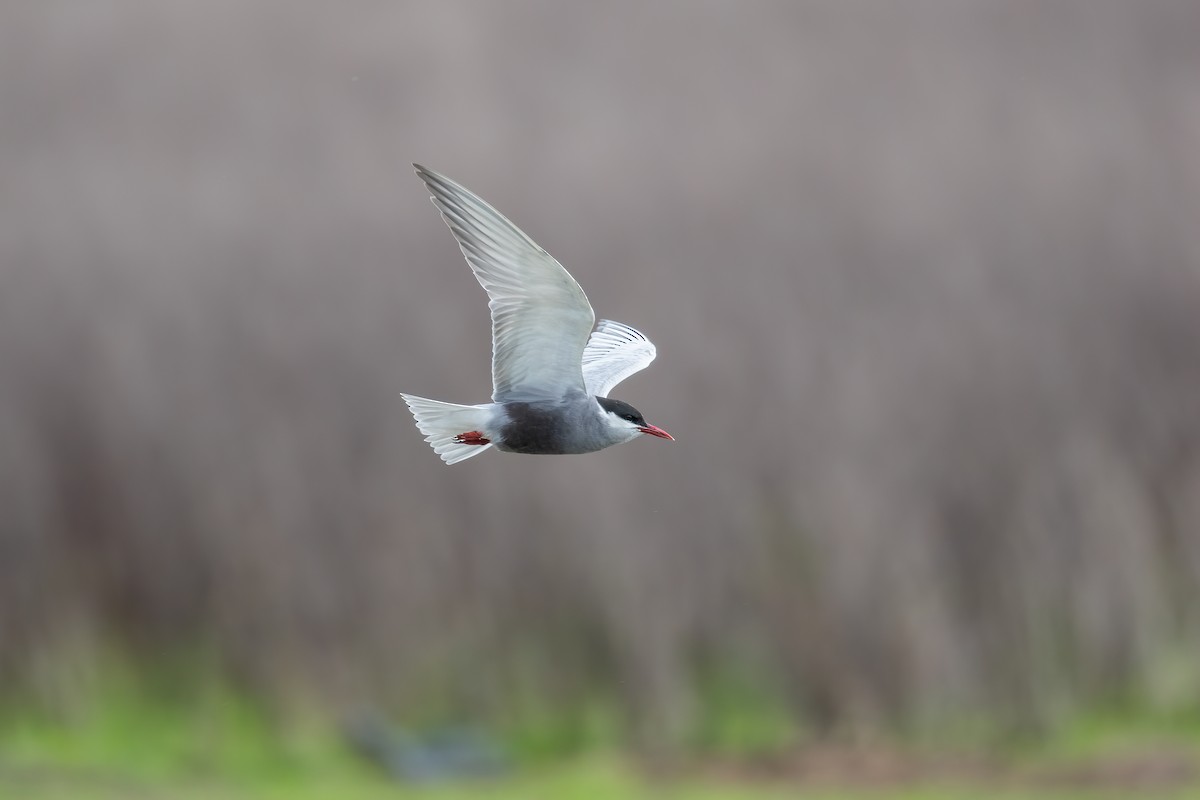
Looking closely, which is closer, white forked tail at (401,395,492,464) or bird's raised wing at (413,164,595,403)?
bird's raised wing at (413,164,595,403)

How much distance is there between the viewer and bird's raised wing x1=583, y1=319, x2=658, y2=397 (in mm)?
4730

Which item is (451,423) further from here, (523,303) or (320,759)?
(320,759)

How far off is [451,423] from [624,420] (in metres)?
0.45

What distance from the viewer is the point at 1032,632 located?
11898mm

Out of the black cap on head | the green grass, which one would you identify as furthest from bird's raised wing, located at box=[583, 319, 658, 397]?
the green grass

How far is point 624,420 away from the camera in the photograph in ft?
13.0

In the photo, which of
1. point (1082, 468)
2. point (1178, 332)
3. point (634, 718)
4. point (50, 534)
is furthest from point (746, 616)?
point (50, 534)

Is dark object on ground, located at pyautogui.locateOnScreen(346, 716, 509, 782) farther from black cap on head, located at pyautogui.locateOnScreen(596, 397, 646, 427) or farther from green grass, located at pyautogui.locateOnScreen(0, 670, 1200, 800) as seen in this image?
black cap on head, located at pyautogui.locateOnScreen(596, 397, 646, 427)

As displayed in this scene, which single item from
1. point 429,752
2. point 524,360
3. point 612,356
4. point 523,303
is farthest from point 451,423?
point 429,752

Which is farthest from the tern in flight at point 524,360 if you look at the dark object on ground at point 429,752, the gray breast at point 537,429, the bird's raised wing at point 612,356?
the dark object on ground at point 429,752

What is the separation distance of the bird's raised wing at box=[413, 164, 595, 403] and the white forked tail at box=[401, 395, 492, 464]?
0.37ft

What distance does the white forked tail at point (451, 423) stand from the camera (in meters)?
3.98

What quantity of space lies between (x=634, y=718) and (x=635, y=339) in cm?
724

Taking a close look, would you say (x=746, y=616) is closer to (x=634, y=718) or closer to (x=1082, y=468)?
(x=634, y=718)
